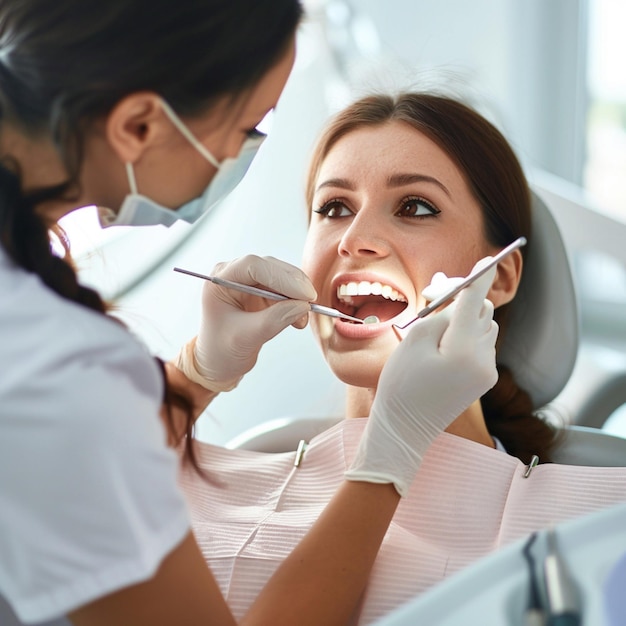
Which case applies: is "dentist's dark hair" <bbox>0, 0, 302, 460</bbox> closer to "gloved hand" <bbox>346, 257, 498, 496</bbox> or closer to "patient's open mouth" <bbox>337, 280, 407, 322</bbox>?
"gloved hand" <bbox>346, 257, 498, 496</bbox>

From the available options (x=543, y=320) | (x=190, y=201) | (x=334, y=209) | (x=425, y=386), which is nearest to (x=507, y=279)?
(x=543, y=320)

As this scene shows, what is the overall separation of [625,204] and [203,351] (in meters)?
2.70

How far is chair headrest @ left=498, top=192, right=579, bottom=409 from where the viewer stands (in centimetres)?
193

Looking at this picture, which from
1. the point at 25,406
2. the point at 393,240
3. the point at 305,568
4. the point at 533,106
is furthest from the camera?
the point at 533,106

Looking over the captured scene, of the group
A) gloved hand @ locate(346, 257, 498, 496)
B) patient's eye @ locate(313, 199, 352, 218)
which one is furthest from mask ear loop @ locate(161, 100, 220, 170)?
patient's eye @ locate(313, 199, 352, 218)

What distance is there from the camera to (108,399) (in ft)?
3.20

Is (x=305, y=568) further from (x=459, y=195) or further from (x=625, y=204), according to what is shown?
(x=625, y=204)

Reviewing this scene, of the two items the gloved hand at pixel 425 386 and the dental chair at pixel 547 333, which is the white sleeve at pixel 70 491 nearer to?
the gloved hand at pixel 425 386

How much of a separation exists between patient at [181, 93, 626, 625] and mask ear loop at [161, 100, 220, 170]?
56cm

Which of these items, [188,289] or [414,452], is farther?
[188,289]

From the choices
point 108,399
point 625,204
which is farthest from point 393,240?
point 625,204

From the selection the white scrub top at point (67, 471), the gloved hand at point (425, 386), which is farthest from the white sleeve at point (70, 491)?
the gloved hand at point (425, 386)

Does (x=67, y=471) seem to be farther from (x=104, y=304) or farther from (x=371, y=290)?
(x=371, y=290)

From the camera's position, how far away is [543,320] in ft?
6.40
